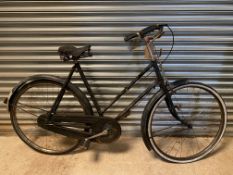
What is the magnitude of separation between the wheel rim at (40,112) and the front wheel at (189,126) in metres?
0.96

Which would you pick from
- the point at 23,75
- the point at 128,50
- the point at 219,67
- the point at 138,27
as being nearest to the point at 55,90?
the point at 23,75

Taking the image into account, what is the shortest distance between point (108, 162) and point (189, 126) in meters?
0.95

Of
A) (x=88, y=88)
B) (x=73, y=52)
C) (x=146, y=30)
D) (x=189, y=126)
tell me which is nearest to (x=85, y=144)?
(x=88, y=88)

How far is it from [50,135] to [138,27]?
5.51ft

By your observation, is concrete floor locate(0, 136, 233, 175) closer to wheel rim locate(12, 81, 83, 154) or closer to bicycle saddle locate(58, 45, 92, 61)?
wheel rim locate(12, 81, 83, 154)

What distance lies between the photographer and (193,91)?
10.2 ft

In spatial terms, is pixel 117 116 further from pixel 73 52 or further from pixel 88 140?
pixel 73 52

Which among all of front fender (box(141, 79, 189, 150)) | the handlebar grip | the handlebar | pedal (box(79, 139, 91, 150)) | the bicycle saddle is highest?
the handlebar

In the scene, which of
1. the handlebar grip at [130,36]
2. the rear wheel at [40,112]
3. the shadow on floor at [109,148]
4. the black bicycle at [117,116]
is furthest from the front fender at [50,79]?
the handlebar grip at [130,36]

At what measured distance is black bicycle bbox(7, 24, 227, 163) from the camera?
274cm

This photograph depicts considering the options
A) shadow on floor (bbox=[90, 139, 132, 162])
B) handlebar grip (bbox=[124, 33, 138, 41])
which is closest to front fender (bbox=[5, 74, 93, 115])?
shadow on floor (bbox=[90, 139, 132, 162])

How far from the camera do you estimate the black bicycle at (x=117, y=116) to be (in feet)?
8.98

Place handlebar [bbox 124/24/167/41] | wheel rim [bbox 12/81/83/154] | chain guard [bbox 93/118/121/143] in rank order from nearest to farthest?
handlebar [bbox 124/24/167/41] → chain guard [bbox 93/118/121/143] → wheel rim [bbox 12/81/83/154]

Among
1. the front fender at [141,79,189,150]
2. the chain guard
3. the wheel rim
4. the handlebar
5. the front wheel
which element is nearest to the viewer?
the handlebar
